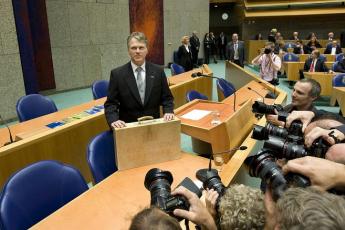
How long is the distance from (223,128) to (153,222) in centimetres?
169

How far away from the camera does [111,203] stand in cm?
182

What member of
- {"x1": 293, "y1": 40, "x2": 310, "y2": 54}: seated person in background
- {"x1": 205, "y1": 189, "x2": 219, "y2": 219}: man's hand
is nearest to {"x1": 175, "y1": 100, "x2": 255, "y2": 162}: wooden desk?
{"x1": 205, "y1": 189, "x2": 219, "y2": 219}: man's hand

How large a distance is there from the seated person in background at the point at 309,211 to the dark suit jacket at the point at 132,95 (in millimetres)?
1852

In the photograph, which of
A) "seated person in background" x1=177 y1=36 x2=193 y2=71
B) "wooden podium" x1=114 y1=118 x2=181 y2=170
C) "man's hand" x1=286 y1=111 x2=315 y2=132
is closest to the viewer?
"man's hand" x1=286 y1=111 x2=315 y2=132

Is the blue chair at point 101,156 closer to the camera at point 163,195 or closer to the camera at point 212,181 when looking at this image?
the camera at point 163,195

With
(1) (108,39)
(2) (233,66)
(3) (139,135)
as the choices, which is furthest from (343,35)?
(3) (139,135)

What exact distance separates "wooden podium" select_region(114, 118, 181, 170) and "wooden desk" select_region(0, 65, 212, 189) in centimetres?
91

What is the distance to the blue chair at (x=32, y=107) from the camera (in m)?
3.49

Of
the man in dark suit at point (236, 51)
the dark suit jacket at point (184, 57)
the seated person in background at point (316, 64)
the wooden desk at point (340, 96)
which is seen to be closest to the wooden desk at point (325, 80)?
the seated person in background at point (316, 64)

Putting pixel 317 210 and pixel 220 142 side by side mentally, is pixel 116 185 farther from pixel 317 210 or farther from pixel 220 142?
pixel 317 210

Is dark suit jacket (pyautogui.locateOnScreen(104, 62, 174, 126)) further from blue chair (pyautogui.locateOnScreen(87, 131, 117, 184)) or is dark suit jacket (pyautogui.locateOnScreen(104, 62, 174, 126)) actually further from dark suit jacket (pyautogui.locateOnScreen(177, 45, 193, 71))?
dark suit jacket (pyautogui.locateOnScreen(177, 45, 193, 71))

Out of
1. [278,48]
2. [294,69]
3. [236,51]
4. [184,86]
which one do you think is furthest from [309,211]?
[278,48]

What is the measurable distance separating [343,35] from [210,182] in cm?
1288

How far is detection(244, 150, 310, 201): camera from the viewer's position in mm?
972
